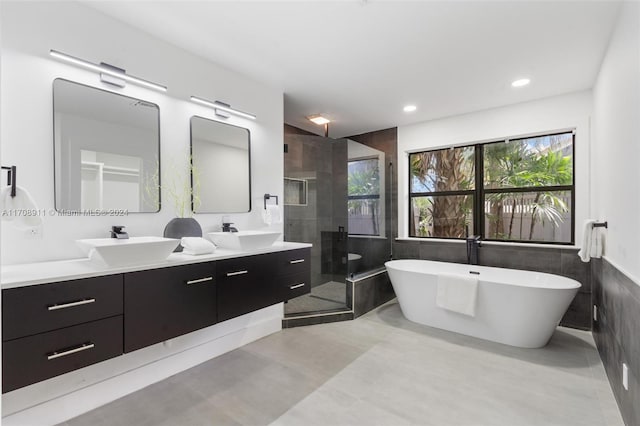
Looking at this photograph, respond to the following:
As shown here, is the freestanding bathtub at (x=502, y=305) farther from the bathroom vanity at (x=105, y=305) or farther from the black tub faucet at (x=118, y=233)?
the black tub faucet at (x=118, y=233)

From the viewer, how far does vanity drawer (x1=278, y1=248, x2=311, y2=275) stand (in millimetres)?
2725

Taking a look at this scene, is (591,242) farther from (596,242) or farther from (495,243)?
(495,243)

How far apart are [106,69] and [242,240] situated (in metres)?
1.45

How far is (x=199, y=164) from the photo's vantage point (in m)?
2.75

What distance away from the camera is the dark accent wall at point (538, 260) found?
10.9 ft

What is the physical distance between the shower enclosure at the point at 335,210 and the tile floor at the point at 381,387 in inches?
37.5

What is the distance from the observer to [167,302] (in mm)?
1984

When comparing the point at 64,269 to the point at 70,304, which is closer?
the point at 70,304

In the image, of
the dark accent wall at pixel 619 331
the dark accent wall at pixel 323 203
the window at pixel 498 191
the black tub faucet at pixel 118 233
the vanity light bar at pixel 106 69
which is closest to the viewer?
the dark accent wall at pixel 619 331

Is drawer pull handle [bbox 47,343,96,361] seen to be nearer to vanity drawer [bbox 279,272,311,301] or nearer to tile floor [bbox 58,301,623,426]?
tile floor [bbox 58,301,623,426]

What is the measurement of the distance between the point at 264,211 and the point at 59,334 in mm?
1866

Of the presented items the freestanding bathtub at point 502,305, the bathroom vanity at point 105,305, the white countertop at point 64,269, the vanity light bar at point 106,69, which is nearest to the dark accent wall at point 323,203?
the freestanding bathtub at point 502,305

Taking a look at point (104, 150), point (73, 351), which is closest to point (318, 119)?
point (104, 150)

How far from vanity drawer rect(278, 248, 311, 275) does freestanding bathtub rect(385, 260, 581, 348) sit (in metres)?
1.16
